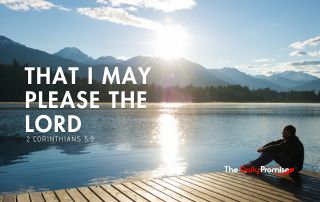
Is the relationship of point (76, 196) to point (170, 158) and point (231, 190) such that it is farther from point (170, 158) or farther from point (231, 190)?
point (170, 158)

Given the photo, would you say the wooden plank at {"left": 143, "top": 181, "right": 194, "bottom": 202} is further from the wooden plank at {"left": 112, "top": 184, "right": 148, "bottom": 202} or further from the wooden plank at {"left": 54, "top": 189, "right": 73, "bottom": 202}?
the wooden plank at {"left": 54, "top": 189, "right": 73, "bottom": 202}

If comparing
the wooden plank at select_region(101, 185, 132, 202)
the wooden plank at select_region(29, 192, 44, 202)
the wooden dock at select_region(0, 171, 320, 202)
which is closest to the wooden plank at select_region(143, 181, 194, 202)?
the wooden dock at select_region(0, 171, 320, 202)

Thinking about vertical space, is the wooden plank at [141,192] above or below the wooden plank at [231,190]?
above

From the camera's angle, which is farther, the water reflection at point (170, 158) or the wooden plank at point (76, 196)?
the water reflection at point (170, 158)

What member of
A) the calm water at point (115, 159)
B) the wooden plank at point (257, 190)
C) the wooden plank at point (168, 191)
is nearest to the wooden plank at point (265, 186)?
the wooden plank at point (257, 190)

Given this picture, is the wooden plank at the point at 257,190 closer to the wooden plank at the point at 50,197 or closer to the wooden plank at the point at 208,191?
the wooden plank at the point at 208,191

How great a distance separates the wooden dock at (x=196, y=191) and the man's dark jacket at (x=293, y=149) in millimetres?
827

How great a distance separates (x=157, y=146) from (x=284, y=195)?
23381 mm

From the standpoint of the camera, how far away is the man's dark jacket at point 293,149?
51.0 feet

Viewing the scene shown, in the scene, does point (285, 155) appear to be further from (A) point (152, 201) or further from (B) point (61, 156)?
(B) point (61, 156)

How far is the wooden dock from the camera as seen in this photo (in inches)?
493

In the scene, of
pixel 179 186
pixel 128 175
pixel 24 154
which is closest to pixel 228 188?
pixel 179 186

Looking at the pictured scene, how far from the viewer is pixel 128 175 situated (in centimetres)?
2206

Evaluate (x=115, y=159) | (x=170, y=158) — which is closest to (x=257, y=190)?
(x=170, y=158)
